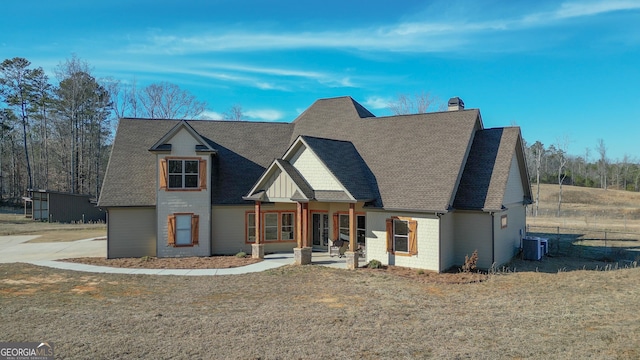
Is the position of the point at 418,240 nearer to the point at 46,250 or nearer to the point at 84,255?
the point at 84,255

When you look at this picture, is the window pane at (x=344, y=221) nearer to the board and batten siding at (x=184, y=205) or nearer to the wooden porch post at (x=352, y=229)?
the wooden porch post at (x=352, y=229)

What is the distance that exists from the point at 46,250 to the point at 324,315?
18366 mm

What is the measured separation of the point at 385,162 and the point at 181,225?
408 inches

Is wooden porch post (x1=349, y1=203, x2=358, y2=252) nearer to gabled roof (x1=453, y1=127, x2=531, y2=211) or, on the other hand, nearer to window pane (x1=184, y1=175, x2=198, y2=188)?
gabled roof (x1=453, y1=127, x2=531, y2=211)

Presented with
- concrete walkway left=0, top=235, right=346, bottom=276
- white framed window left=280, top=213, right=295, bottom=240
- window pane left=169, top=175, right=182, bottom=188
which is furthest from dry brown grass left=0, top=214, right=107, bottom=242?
white framed window left=280, top=213, right=295, bottom=240

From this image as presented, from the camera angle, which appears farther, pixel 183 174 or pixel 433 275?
pixel 183 174

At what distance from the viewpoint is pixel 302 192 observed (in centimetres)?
1811

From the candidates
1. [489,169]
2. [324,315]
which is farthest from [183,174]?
[489,169]

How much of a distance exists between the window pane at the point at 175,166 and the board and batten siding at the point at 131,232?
211cm

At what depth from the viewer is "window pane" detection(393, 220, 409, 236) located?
17.2m

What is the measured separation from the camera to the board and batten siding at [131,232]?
65.1ft

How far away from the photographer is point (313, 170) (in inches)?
740

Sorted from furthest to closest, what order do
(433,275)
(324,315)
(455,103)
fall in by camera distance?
1. (455,103)
2. (433,275)
3. (324,315)

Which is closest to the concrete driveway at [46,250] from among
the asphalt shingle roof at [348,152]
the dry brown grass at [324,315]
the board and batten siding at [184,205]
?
the board and batten siding at [184,205]
